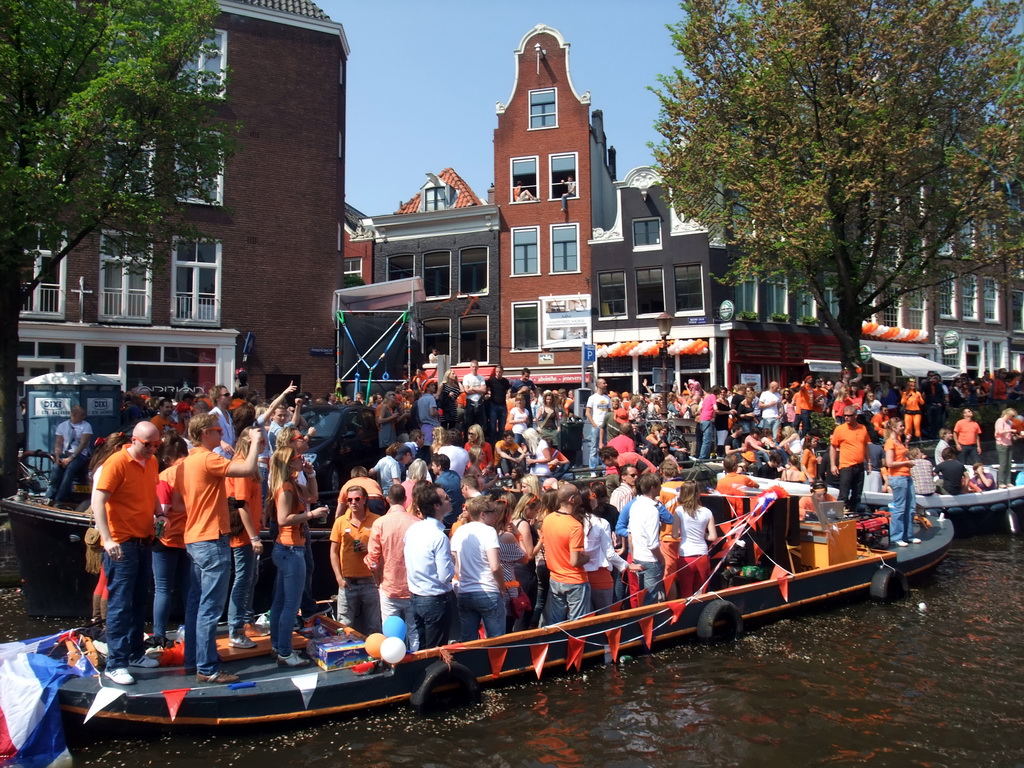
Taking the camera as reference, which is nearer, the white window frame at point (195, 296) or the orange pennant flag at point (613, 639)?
the orange pennant flag at point (613, 639)

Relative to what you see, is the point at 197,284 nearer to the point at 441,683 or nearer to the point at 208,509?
the point at 208,509

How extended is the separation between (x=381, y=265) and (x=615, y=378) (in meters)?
10.7

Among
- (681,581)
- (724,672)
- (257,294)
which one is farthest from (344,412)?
(257,294)

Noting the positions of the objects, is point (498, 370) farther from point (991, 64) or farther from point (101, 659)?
point (991, 64)

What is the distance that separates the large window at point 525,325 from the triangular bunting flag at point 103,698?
998 inches

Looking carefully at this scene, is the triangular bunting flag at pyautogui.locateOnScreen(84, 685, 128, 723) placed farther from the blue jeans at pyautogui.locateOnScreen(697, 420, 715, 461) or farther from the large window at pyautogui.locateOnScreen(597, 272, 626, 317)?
the large window at pyautogui.locateOnScreen(597, 272, 626, 317)

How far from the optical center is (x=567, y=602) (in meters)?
7.93

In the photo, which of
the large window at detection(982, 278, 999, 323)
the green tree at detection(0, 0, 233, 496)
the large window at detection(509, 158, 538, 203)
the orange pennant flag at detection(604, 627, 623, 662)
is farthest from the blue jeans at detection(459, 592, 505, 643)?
the large window at detection(982, 278, 999, 323)

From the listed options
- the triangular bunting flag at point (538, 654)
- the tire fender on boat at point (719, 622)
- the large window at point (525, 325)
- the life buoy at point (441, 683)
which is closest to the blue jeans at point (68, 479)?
the life buoy at point (441, 683)

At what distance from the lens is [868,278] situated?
22.4 meters

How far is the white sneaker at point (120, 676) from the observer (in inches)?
245

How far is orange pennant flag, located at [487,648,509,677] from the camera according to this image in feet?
23.9

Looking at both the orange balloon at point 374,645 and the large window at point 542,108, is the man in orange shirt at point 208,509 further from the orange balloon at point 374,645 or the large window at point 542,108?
the large window at point 542,108

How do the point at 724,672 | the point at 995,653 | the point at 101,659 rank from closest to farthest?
the point at 101,659
the point at 724,672
the point at 995,653
